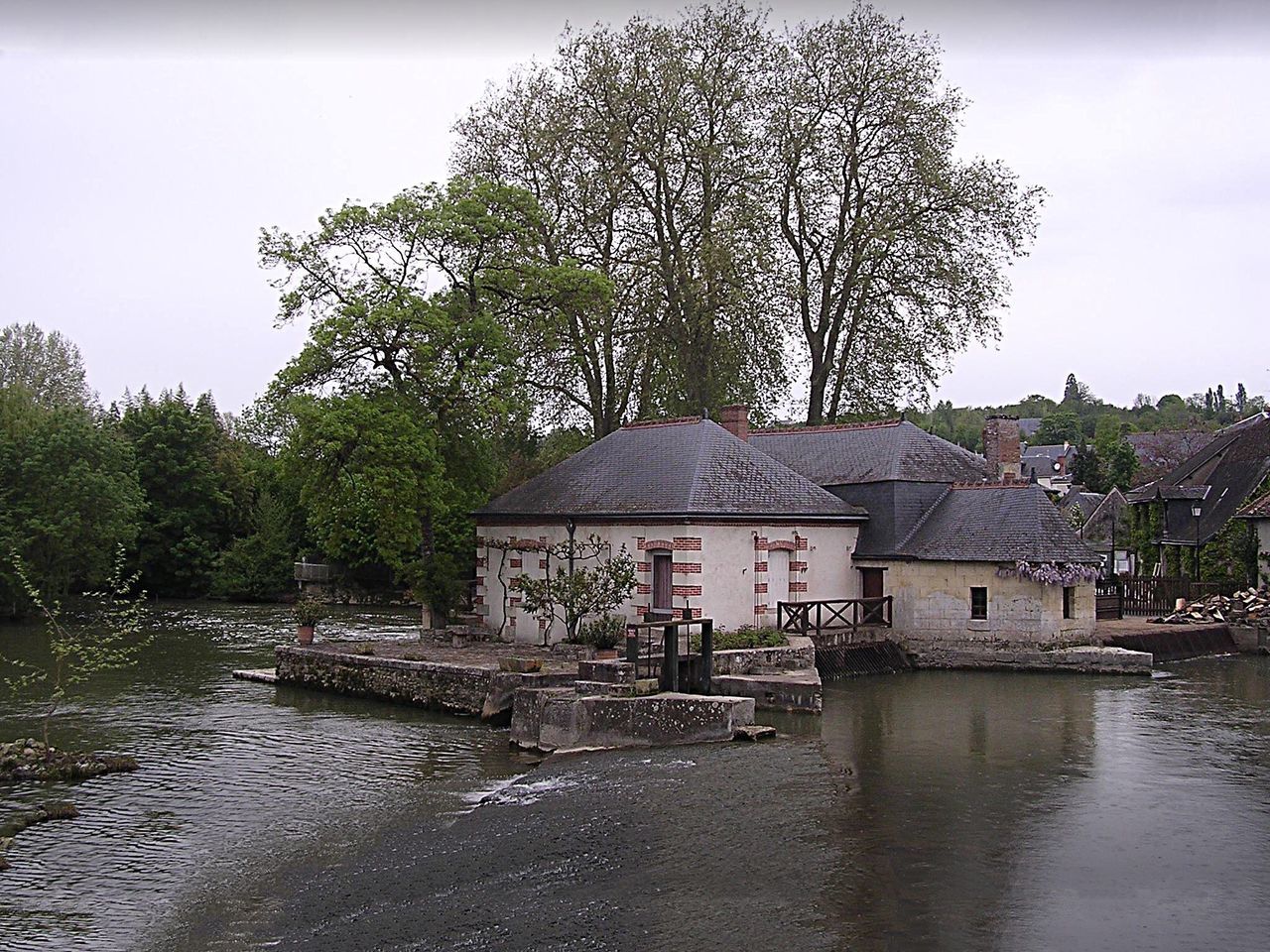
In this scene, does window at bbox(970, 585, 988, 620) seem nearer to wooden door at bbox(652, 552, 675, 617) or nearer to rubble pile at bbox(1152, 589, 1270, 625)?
wooden door at bbox(652, 552, 675, 617)

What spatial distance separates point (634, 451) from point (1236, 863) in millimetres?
14539

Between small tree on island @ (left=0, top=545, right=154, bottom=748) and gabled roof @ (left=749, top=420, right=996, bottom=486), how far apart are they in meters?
14.1

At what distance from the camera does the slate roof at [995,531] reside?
22.1 metres

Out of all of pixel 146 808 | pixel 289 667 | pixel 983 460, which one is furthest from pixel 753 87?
pixel 146 808

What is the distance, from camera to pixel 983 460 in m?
26.2

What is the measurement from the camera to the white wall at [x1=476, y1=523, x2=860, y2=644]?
67.4ft

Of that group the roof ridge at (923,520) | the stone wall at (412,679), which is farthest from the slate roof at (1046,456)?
the stone wall at (412,679)

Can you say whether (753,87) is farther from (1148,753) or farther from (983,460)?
(1148,753)

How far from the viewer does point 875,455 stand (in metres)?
24.9

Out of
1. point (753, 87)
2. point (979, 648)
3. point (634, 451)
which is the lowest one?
point (979, 648)

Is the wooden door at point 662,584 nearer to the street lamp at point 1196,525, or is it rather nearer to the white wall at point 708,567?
the white wall at point 708,567

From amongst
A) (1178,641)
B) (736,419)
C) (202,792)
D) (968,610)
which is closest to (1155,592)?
(1178,641)

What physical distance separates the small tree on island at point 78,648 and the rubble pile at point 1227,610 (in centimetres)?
2219

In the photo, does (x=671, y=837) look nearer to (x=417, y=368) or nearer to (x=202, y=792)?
(x=202, y=792)
